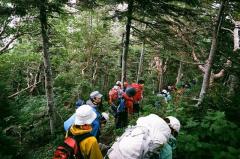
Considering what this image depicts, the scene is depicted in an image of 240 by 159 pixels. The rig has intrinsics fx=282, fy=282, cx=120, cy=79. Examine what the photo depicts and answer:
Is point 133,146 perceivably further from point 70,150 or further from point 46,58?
point 46,58

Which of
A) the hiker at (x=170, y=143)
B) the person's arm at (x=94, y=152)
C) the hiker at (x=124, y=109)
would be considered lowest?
the hiker at (x=124, y=109)

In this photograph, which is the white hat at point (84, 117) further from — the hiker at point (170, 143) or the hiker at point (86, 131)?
the hiker at point (170, 143)

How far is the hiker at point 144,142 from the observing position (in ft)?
11.9

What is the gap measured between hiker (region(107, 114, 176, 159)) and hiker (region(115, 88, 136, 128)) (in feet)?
19.3

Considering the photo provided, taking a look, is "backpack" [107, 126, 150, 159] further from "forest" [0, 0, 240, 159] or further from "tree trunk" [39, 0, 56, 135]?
"tree trunk" [39, 0, 56, 135]

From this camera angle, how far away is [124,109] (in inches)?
403

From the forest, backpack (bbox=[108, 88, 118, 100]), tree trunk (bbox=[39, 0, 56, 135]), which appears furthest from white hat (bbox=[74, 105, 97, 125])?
tree trunk (bbox=[39, 0, 56, 135])

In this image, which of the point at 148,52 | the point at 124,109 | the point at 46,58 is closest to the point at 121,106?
the point at 124,109

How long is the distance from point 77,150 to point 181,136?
219 cm

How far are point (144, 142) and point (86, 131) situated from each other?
39.3 inches

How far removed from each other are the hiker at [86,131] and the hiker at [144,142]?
0.42m

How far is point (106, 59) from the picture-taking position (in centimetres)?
2781

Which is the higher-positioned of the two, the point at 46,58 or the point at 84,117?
the point at 46,58

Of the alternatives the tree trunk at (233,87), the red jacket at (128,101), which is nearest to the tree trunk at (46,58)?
the red jacket at (128,101)
